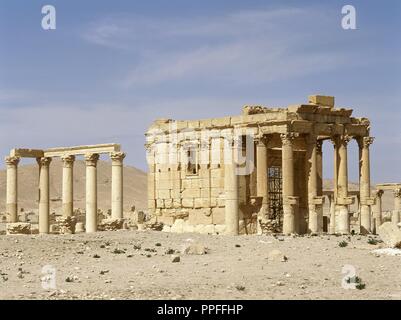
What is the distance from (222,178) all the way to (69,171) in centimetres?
1088

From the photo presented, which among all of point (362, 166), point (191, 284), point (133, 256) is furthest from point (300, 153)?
point (191, 284)

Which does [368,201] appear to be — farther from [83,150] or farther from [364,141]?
[83,150]

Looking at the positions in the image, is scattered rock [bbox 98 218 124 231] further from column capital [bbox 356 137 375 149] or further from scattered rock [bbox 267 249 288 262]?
scattered rock [bbox 267 249 288 262]

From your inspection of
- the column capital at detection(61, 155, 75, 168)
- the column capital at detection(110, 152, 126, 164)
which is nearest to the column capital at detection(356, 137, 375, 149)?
the column capital at detection(110, 152, 126, 164)

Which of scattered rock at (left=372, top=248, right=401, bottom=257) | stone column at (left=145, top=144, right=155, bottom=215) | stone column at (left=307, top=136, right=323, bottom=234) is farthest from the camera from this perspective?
stone column at (left=145, top=144, right=155, bottom=215)

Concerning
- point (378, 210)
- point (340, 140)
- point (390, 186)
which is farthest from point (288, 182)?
point (378, 210)

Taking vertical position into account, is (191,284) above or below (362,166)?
below

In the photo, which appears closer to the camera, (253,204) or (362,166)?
(253,204)

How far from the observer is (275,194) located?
4766 cm

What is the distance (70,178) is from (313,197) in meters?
15.2

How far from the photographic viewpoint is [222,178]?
4278cm

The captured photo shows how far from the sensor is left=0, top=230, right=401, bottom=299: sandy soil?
2016 centimetres

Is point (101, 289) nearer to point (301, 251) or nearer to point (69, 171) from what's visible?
point (301, 251)

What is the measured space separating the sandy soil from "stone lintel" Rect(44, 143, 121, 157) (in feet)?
36.9
